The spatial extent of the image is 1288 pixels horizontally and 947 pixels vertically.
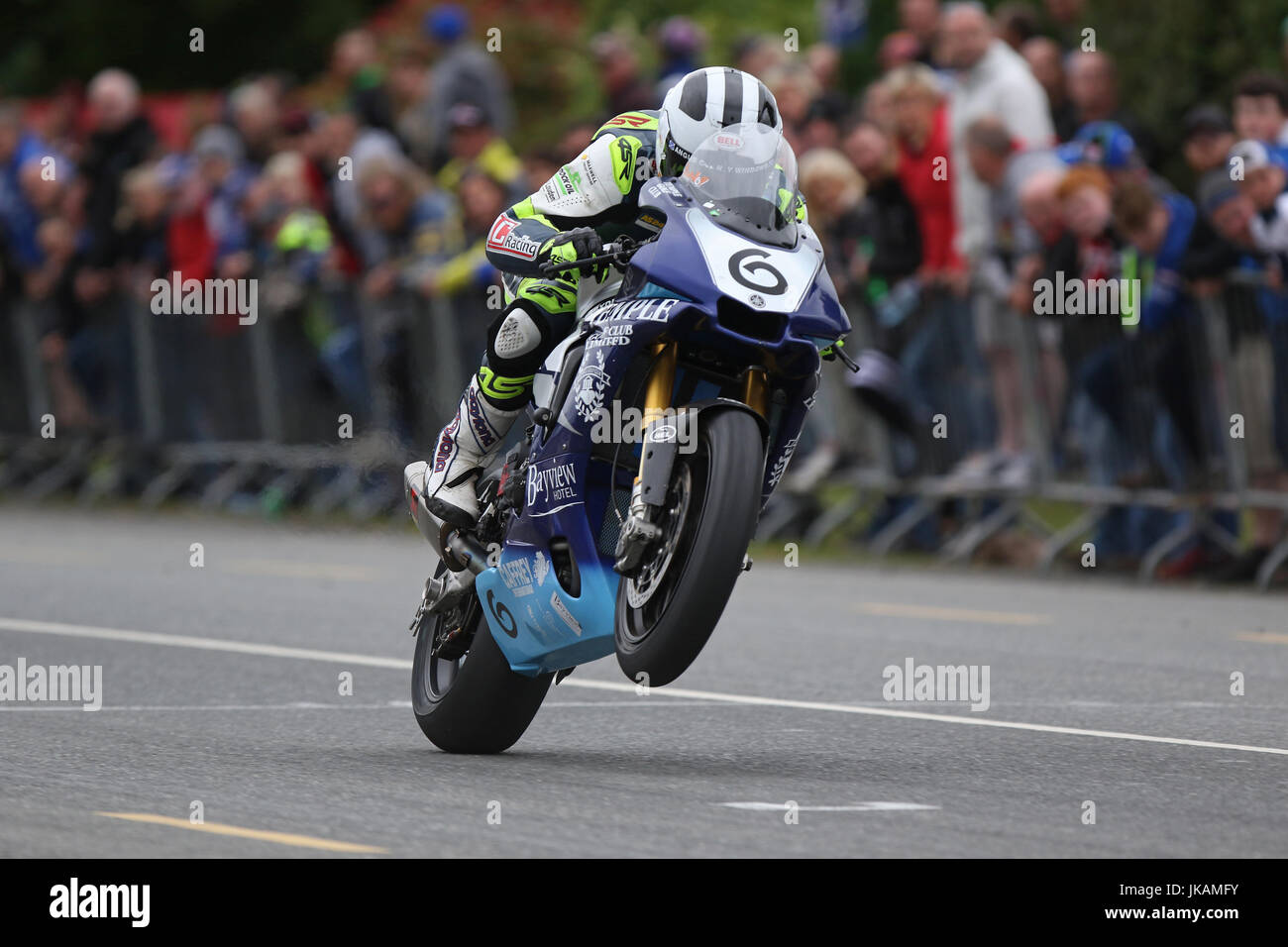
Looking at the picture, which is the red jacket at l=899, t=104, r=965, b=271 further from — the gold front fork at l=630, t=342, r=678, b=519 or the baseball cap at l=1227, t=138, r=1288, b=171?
the gold front fork at l=630, t=342, r=678, b=519

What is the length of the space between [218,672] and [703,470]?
3.82m

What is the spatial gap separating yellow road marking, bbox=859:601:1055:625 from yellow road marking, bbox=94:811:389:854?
652cm

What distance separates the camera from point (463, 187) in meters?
17.3

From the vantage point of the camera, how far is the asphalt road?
654 cm

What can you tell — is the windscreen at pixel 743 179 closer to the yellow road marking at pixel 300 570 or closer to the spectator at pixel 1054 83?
the yellow road marking at pixel 300 570

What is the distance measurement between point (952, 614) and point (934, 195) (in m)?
3.79

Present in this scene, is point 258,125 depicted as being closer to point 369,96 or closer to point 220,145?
point 220,145

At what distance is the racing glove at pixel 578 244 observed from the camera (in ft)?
25.2

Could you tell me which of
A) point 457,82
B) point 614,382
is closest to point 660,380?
point 614,382

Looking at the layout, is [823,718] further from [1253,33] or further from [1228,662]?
[1253,33]

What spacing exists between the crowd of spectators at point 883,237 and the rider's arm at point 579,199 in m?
6.44

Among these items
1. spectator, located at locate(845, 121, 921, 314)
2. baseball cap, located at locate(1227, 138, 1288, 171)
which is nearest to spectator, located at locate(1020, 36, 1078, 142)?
spectator, located at locate(845, 121, 921, 314)
